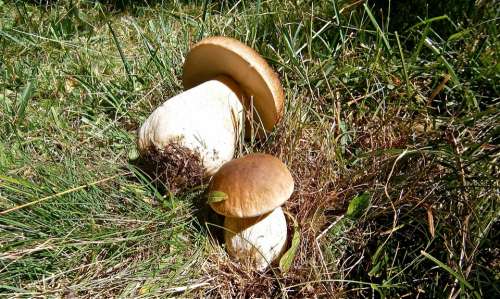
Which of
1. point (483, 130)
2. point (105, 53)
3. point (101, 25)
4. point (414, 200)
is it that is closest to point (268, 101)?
point (414, 200)

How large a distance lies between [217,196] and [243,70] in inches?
25.2

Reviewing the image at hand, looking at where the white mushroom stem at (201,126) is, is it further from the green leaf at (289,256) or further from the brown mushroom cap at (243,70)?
the green leaf at (289,256)

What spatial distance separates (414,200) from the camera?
1.66 meters

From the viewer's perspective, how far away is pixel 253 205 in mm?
1536

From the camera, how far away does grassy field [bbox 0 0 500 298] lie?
1.57 m

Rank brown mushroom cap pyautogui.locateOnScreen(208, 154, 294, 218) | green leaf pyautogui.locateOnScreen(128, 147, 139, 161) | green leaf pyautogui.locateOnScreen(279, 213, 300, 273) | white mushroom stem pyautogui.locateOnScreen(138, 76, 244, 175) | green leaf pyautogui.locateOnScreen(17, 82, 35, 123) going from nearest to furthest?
brown mushroom cap pyautogui.locateOnScreen(208, 154, 294, 218) < green leaf pyautogui.locateOnScreen(279, 213, 300, 273) < white mushroom stem pyautogui.locateOnScreen(138, 76, 244, 175) < green leaf pyautogui.locateOnScreen(128, 147, 139, 161) < green leaf pyautogui.locateOnScreen(17, 82, 35, 123)

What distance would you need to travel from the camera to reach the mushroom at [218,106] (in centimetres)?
186

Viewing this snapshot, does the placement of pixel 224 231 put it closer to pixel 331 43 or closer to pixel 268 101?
pixel 268 101

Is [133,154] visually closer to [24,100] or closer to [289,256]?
[24,100]

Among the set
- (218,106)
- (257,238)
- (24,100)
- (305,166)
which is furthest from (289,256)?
(24,100)

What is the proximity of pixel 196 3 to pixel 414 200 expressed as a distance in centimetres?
230

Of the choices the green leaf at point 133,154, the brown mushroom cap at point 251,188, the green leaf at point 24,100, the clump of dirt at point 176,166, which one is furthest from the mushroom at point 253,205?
the green leaf at point 24,100

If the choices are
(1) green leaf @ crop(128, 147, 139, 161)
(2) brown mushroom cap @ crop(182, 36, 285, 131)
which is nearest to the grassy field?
(1) green leaf @ crop(128, 147, 139, 161)

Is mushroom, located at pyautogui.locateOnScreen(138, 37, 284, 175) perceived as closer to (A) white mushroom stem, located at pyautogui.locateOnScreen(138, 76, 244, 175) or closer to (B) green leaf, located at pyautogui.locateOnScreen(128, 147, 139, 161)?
(A) white mushroom stem, located at pyautogui.locateOnScreen(138, 76, 244, 175)
